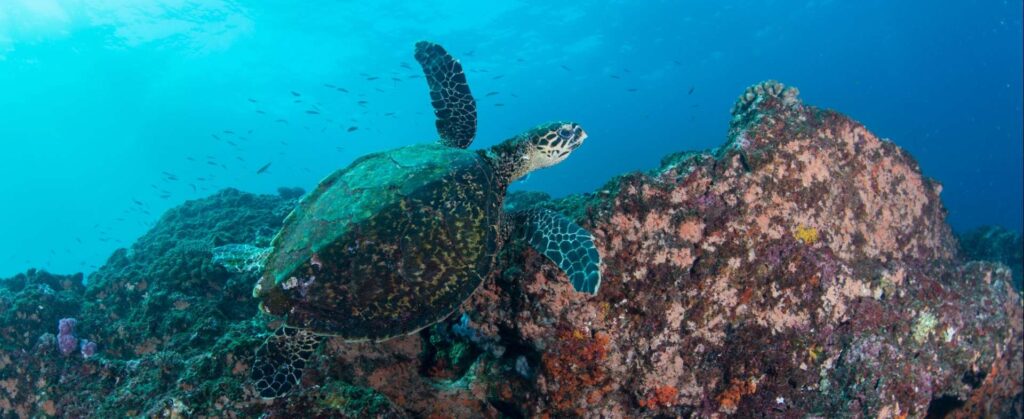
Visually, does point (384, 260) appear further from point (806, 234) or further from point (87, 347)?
point (87, 347)

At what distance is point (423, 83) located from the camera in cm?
7169

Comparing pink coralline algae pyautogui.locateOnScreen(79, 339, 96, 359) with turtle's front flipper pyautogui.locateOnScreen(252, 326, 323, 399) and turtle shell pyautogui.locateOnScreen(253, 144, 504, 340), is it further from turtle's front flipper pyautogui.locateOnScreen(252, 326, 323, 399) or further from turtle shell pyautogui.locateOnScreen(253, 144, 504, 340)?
turtle's front flipper pyautogui.locateOnScreen(252, 326, 323, 399)

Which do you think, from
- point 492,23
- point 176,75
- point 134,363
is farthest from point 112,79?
point 134,363

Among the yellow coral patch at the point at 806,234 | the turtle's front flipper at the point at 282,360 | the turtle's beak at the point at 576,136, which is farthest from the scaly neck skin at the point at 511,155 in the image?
the yellow coral patch at the point at 806,234

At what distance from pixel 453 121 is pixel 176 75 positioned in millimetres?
61077

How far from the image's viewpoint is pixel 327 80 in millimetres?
54969

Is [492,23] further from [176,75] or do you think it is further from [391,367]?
[391,367]

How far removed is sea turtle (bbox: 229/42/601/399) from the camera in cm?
356

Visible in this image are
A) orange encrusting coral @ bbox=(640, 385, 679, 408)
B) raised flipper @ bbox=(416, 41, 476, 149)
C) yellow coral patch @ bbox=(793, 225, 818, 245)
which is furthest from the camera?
raised flipper @ bbox=(416, 41, 476, 149)

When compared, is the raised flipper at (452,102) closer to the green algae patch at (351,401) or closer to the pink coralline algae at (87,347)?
the green algae patch at (351,401)

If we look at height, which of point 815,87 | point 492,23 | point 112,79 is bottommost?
point 112,79

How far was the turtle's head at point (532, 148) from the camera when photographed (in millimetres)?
5246

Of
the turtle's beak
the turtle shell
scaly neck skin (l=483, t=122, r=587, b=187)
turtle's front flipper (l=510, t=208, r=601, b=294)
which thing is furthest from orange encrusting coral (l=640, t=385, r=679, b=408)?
the turtle's beak

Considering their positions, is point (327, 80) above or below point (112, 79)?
above
